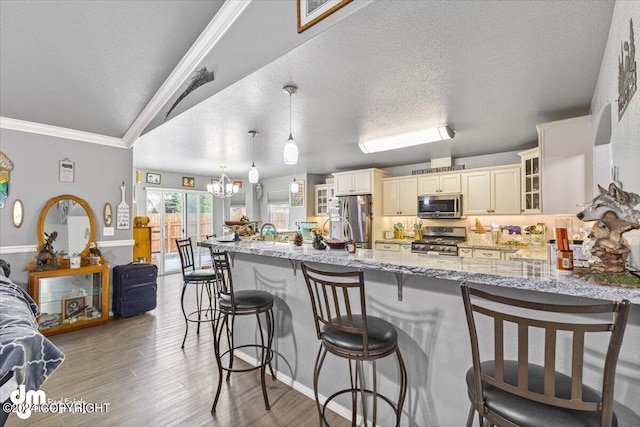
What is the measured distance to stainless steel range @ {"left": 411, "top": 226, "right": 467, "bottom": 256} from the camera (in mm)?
4836

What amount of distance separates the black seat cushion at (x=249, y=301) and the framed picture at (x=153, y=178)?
5504 mm

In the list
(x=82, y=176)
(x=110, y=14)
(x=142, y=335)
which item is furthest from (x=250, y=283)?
(x=82, y=176)

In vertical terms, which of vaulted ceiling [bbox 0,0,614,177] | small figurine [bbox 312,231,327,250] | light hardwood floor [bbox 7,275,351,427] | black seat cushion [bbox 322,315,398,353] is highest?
vaulted ceiling [bbox 0,0,614,177]

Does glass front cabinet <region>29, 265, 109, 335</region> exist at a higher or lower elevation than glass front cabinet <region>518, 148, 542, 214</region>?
lower

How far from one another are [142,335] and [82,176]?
2.26 m

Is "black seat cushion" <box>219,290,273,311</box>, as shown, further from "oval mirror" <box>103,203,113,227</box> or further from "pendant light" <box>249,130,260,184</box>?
"oval mirror" <box>103,203,113,227</box>

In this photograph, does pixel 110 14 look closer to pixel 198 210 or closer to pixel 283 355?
pixel 283 355

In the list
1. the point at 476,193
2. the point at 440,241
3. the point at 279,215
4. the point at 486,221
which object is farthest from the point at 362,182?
the point at 279,215

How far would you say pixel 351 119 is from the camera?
127 inches

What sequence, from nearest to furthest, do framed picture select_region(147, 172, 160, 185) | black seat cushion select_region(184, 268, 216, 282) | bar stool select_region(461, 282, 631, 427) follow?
bar stool select_region(461, 282, 631, 427)
black seat cushion select_region(184, 268, 216, 282)
framed picture select_region(147, 172, 160, 185)

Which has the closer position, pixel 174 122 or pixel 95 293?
pixel 174 122

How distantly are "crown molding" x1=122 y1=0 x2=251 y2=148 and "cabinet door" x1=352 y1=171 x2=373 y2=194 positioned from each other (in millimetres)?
3667

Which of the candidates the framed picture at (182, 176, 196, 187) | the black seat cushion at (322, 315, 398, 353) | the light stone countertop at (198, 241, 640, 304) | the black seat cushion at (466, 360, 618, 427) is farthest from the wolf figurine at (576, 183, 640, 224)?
the framed picture at (182, 176, 196, 187)

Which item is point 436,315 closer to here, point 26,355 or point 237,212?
point 26,355
